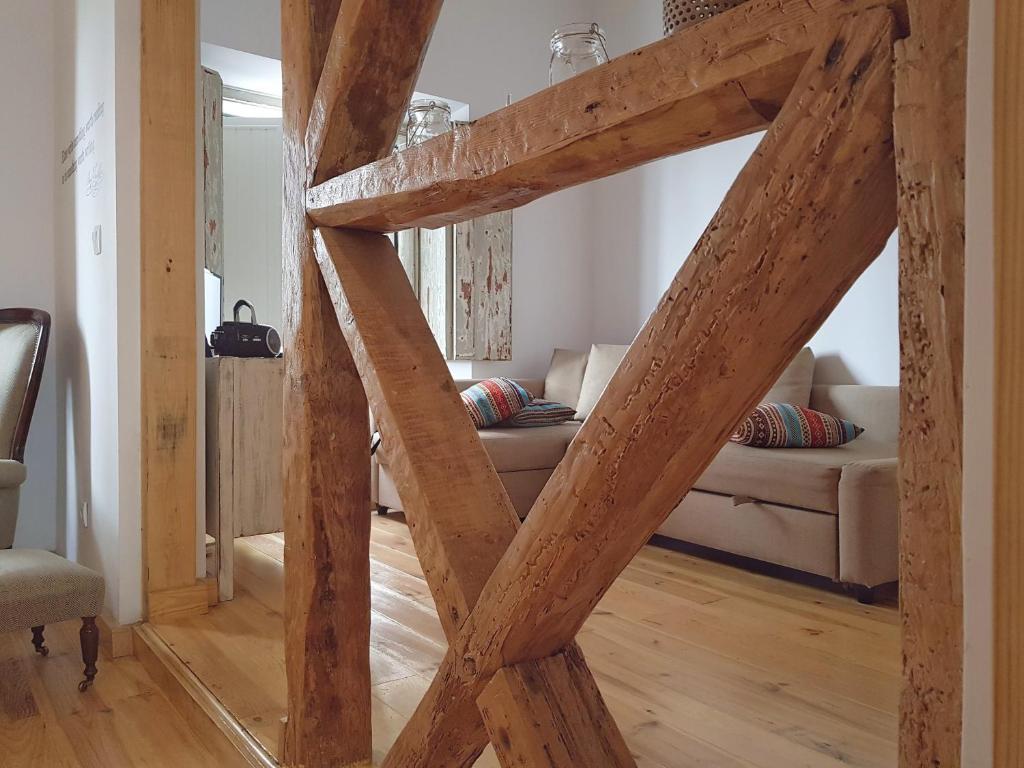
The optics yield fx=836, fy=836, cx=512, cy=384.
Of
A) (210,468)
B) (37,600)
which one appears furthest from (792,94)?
(210,468)

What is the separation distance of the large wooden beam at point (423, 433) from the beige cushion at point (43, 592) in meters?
1.32

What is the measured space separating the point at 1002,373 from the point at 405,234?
15.6ft

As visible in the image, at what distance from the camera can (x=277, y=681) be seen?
1.99m

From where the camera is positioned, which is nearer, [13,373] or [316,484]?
[316,484]

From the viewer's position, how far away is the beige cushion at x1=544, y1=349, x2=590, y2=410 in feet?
15.8

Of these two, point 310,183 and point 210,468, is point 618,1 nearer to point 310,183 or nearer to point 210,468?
point 210,468

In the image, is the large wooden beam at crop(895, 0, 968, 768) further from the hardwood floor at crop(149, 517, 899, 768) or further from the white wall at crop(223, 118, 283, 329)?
the white wall at crop(223, 118, 283, 329)

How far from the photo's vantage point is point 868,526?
8.71 feet

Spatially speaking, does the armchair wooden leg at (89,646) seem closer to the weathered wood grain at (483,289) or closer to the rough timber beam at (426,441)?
the rough timber beam at (426,441)

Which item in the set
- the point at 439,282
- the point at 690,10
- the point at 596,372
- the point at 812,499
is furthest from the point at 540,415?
the point at 690,10

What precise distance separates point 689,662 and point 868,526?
0.90m

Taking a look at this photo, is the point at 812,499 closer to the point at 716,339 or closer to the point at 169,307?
the point at 169,307

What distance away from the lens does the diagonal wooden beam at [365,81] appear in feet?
4.29

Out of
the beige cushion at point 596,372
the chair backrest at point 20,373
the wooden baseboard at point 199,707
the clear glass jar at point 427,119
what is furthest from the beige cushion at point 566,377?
the clear glass jar at point 427,119
